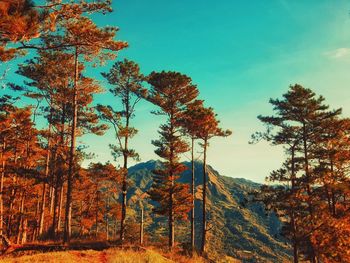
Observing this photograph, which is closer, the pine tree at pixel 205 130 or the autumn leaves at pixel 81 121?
the autumn leaves at pixel 81 121

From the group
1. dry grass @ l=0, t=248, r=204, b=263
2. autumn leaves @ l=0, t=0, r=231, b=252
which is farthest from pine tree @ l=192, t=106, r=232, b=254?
dry grass @ l=0, t=248, r=204, b=263

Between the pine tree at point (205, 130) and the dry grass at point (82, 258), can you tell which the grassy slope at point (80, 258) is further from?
the pine tree at point (205, 130)

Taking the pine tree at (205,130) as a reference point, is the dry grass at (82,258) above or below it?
below

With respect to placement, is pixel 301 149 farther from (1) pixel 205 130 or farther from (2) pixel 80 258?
(2) pixel 80 258

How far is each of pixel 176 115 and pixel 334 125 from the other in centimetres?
1367

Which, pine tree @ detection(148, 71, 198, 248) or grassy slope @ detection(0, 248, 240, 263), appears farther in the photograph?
pine tree @ detection(148, 71, 198, 248)

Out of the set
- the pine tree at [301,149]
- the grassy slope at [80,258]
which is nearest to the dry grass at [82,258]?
the grassy slope at [80,258]

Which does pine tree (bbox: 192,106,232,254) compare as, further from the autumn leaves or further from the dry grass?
the dry grass

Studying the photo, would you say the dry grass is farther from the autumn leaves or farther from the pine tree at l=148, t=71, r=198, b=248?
the pine tree at l=148, t=71, r=198, b=248

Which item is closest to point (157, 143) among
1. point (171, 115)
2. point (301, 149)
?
point (171, 115)

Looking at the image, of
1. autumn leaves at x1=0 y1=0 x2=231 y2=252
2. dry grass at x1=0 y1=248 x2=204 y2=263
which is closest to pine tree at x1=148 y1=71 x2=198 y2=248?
autumn leaves at x1=0 y1=0 x2=231 y2=252

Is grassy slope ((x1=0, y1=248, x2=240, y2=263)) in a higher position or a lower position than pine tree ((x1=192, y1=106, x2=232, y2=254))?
lower

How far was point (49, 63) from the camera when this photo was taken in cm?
2208

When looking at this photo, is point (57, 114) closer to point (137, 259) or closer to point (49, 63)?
point (49, 63)
